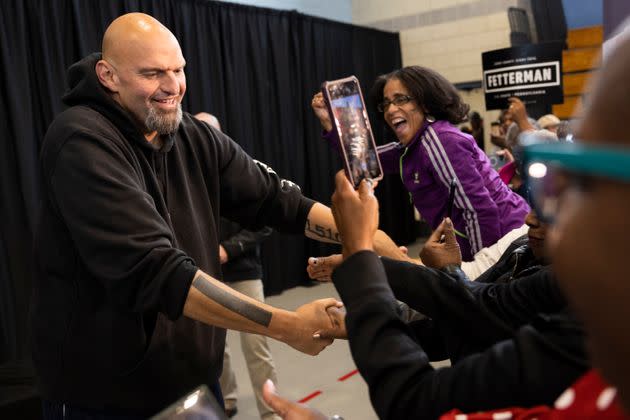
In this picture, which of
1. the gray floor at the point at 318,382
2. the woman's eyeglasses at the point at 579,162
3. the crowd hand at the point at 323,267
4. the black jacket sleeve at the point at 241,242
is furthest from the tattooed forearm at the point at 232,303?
the gray floor at the point at 318,382

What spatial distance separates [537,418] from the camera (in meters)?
0.83

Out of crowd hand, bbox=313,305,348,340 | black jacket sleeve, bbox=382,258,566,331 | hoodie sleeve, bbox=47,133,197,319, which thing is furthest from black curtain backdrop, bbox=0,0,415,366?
black jacket sleeve, bbox=382,258,566,331

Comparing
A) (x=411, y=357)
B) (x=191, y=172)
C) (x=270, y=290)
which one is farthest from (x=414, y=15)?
(x=411, y=357)

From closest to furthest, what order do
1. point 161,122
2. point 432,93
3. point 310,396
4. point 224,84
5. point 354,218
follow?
point 354,218 < point 161,122 < point 432,93 < point 310,396 < point 224,84

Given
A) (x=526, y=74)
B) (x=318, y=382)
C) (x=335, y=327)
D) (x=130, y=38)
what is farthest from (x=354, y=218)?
(x=526, y=74)

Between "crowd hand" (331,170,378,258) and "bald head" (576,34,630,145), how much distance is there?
53 centimetres

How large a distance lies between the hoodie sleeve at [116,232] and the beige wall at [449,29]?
7.64 m

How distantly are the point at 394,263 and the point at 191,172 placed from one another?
0.72 metres

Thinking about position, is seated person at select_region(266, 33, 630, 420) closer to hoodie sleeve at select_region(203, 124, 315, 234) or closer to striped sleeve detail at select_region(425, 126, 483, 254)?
hoodie sleeve at select_region(203, 124, 315, 234)

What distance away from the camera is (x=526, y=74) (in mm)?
4664

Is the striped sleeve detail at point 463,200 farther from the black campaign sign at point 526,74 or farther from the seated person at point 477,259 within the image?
the black campaign sign at point 526,74

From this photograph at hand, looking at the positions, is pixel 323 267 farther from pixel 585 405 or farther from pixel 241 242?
pixel 241 242

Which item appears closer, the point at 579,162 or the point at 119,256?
the point at 579,162

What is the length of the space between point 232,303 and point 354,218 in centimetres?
63
